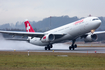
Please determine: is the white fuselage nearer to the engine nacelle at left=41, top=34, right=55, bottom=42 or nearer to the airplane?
the airplane

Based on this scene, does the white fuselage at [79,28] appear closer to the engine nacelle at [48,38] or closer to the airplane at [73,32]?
the airplane at [73,32]

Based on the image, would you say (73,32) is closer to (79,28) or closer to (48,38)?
(79,28)

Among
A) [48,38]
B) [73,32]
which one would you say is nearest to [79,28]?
[73,32]

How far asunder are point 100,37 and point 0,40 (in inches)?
2456

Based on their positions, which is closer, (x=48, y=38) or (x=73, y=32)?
→ (x=73, y=32)

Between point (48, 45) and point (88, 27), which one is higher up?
point (88, 27)

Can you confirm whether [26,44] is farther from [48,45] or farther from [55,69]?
[55,69]

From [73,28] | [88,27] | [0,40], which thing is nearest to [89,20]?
[88,27]

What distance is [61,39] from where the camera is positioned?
44062 mm

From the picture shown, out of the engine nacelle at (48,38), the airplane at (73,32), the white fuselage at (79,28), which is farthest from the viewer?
the engine nacelle at (48,38)

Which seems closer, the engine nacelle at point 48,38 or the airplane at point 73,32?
the airplane at point 73,32

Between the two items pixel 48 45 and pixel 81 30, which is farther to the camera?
pixel 48 45

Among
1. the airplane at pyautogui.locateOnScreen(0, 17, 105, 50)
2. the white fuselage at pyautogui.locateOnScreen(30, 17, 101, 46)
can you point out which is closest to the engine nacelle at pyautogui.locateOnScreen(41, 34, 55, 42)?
the airplane at pyautogui.locateOnScreen(0, 17, 105, 50)

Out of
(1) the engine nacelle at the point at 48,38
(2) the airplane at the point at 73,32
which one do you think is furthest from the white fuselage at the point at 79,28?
(1) the engine nacelle at the point at 48,38
